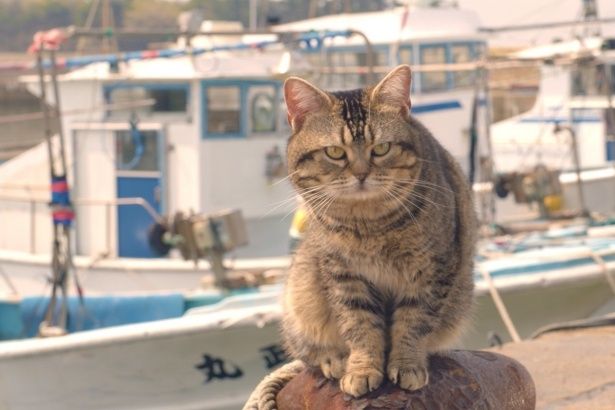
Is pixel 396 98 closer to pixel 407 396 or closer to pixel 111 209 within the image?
pixel 407 396

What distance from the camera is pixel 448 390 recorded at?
3535 mm

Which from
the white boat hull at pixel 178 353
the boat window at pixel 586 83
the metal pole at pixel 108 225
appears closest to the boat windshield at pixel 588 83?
the boat window at pixel 586 83

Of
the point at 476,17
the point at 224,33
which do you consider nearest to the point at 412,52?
the point at 476,17

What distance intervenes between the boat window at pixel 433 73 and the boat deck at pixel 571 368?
8201mm

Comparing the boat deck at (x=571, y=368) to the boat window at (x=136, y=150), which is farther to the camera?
the boat window at (x=136, y=150)

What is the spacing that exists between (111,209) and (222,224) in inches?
77.6

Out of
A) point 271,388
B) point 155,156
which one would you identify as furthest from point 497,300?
point 155,156

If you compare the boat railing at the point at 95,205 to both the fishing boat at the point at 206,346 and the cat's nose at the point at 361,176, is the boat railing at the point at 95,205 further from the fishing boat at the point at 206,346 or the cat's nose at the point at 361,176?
the cat's nose at the point at 361,176

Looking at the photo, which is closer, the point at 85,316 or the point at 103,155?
the point at 85,316

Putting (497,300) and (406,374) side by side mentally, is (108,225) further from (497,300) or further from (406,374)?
(406,374)

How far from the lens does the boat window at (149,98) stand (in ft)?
34.1

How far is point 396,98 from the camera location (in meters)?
3.43

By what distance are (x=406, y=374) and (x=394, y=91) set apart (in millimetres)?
881

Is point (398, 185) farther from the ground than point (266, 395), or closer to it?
farther from the ground
